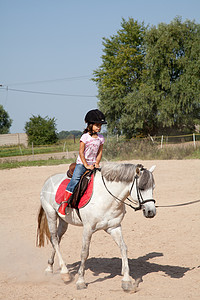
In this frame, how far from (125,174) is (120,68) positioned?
119ft

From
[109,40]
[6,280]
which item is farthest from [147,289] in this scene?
[109,40]

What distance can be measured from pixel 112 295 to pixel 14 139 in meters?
45.6

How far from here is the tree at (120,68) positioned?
3822 centimetres

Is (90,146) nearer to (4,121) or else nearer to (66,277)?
(66,277)

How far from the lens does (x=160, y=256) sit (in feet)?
19.7

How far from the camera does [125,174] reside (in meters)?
4.57

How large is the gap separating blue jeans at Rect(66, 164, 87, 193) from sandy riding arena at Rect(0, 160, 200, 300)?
4.60 feet

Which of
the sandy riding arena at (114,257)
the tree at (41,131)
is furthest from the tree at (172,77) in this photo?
the sandy riding arena at (114,257)

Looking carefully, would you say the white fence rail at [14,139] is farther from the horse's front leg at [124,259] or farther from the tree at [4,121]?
the horse's front leg at [124,259]

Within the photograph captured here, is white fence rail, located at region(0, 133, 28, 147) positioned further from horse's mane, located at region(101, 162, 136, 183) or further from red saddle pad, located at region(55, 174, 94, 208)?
horse's mane, located at region(101, 162, 136, 183)

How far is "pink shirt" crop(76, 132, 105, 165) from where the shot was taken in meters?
4.93

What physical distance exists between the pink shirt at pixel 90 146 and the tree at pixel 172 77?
2848 cm

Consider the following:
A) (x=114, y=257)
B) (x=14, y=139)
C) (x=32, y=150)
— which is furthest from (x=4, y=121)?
(x=114, y=257)

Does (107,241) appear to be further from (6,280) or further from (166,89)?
(166,89)
